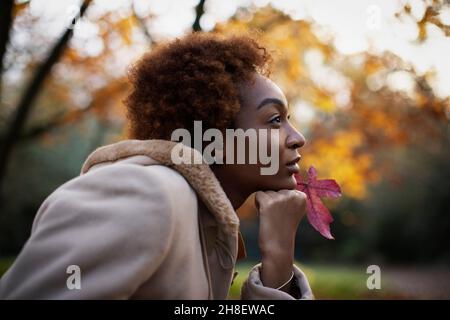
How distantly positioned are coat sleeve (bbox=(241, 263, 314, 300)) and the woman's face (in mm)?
366

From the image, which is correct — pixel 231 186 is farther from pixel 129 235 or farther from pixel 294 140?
pixel 129 235

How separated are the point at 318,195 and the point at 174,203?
994 millimetres

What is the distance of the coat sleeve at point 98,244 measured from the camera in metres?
1.45

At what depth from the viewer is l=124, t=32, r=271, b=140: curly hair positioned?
6.59ft

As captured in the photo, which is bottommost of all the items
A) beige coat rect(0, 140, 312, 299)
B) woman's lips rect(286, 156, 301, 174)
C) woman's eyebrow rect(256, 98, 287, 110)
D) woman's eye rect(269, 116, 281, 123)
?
beige coat rect(0, 140, 312, 299)

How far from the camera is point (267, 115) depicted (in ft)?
6.86

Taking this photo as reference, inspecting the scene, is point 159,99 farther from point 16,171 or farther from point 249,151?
point 16,171

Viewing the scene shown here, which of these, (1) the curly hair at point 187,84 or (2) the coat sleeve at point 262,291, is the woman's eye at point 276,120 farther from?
(2) the coat sleeve at point 262,291

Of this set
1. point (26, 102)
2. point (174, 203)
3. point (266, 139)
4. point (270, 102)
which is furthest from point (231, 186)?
point (26, 102)

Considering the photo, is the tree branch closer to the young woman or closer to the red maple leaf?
the young woman

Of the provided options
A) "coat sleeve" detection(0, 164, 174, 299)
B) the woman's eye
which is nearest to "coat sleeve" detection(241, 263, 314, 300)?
"coat sleeve" detection(0, 164, 174, 299)

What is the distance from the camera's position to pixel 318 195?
2.36m

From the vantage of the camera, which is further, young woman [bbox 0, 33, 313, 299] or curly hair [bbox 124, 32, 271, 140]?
curly hair [bbox 124, 32, 271, 140]
